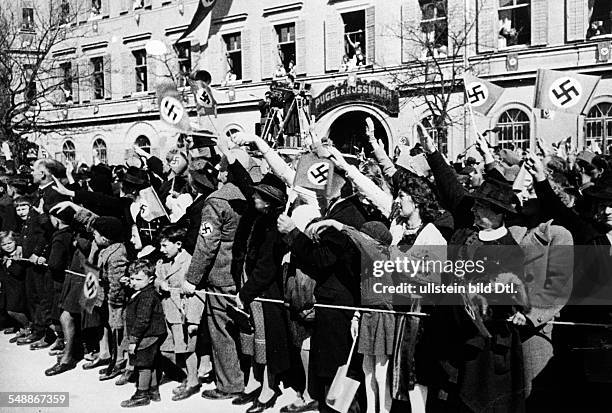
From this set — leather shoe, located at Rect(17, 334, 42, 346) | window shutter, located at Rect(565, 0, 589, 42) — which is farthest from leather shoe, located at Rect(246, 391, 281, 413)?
window shutter, located at Rect(565, 0, 589, 42)

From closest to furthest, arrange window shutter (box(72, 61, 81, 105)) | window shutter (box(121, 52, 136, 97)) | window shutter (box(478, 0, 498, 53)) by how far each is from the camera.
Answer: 1. window shutter (box(121, 52, 136, 97))
2. window shutter (box(478, 0, 498, 53))
3. window shutter (box(72, 61, 81, 105))

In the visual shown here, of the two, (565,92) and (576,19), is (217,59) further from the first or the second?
(565,92)

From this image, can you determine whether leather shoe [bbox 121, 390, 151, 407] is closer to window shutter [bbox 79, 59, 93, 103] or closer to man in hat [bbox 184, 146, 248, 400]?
man in hat [bbox 184, 146, 248, 400]

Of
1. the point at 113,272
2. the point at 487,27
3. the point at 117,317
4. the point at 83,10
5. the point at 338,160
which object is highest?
the point at 83,10

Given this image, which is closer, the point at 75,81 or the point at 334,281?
the point at 334,281

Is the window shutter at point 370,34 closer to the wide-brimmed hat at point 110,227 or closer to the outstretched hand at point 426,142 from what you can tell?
the wide-brimmed hat at point 110,227

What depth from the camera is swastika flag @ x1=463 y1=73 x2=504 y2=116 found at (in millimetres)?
5984

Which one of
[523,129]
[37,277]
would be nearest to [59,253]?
[37,277]

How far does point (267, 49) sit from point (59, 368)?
4885 mm

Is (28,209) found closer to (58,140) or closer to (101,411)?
(101,411)

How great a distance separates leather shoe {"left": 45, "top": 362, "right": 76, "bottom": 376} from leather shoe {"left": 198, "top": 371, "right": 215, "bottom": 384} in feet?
4.71

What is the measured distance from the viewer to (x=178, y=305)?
5.54m

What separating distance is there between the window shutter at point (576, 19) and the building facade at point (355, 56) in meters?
0.03

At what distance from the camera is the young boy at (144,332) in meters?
5.32
